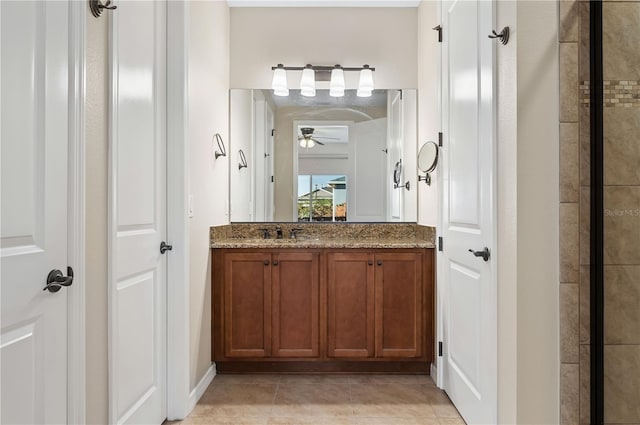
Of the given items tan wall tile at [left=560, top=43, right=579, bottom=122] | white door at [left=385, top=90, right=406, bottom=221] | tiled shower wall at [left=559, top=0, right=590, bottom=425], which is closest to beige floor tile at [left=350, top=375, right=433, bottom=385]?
white door at [left=385, top=90, right=406, bottom=221]

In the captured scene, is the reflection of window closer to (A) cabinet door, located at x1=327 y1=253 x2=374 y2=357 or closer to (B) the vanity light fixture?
(A) cabinet door, located at x1=327 y1=253 x2=374 y2=357

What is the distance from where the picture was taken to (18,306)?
1.18m

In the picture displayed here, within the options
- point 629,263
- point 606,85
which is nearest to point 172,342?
point 629,263

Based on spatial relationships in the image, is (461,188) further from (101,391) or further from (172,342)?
(101,391)

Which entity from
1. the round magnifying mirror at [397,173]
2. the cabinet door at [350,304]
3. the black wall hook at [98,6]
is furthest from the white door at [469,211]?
the black wall hook at [98,6]

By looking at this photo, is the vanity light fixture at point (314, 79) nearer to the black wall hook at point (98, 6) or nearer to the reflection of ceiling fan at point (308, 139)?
the reflection of ceiling fan at point (308, 139)

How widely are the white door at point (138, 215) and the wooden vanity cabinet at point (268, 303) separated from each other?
2.18 ft

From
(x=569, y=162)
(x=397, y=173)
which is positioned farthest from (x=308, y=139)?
(x=569, y=162)

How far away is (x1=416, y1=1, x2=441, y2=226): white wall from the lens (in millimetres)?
2764

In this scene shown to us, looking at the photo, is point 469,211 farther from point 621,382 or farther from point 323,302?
point 323,302

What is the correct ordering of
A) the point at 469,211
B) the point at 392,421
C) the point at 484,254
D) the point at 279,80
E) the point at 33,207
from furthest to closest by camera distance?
1. the point at 279,80
2. the point at 392,421
3. the point at 469,211
4. the point at 484,254
5. the point at 33,207

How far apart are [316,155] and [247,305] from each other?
4.36 ft

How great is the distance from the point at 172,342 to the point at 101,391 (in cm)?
68

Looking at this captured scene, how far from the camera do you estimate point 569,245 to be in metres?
1.62
